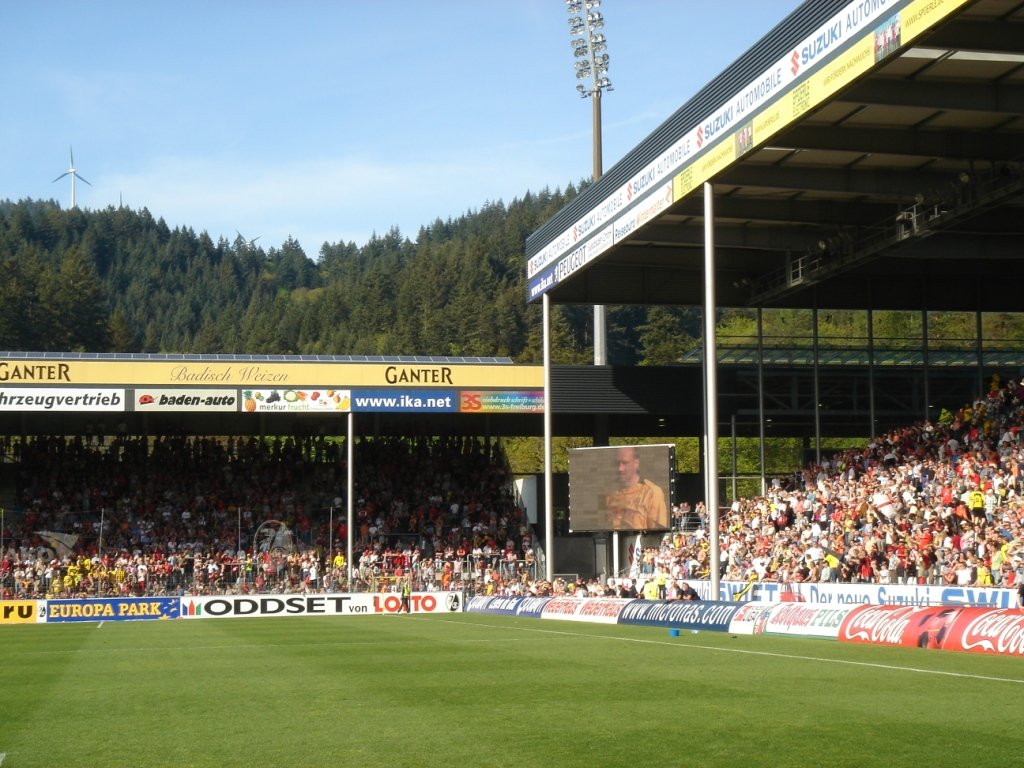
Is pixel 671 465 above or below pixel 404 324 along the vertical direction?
below

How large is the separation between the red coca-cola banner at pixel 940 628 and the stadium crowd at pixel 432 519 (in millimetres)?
5815

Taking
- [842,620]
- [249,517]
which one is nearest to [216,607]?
[249,517]

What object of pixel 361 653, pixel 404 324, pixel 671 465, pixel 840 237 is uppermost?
pixel 404 324

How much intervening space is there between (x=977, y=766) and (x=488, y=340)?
123 meters

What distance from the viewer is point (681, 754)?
29.8ft

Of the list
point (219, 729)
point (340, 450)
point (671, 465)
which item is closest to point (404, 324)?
point (340, 450)

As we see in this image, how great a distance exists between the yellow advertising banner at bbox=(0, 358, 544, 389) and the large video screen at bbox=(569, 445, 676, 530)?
7.91m

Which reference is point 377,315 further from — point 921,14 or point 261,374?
point 921,14

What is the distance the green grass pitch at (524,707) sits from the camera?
9266 millimetres

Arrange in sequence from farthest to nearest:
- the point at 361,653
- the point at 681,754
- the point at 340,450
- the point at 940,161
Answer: the point at 340,450, the point at 940,161, the point at 361,653, the point at 681,754

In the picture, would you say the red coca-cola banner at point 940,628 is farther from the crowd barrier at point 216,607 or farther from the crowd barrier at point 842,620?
the crowd barrier at point 216,607

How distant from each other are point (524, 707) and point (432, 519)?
41.3 m

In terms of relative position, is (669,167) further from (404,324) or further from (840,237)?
(404,324)

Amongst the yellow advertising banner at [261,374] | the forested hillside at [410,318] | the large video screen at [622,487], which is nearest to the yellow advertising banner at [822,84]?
the large video screen at [622,487]
